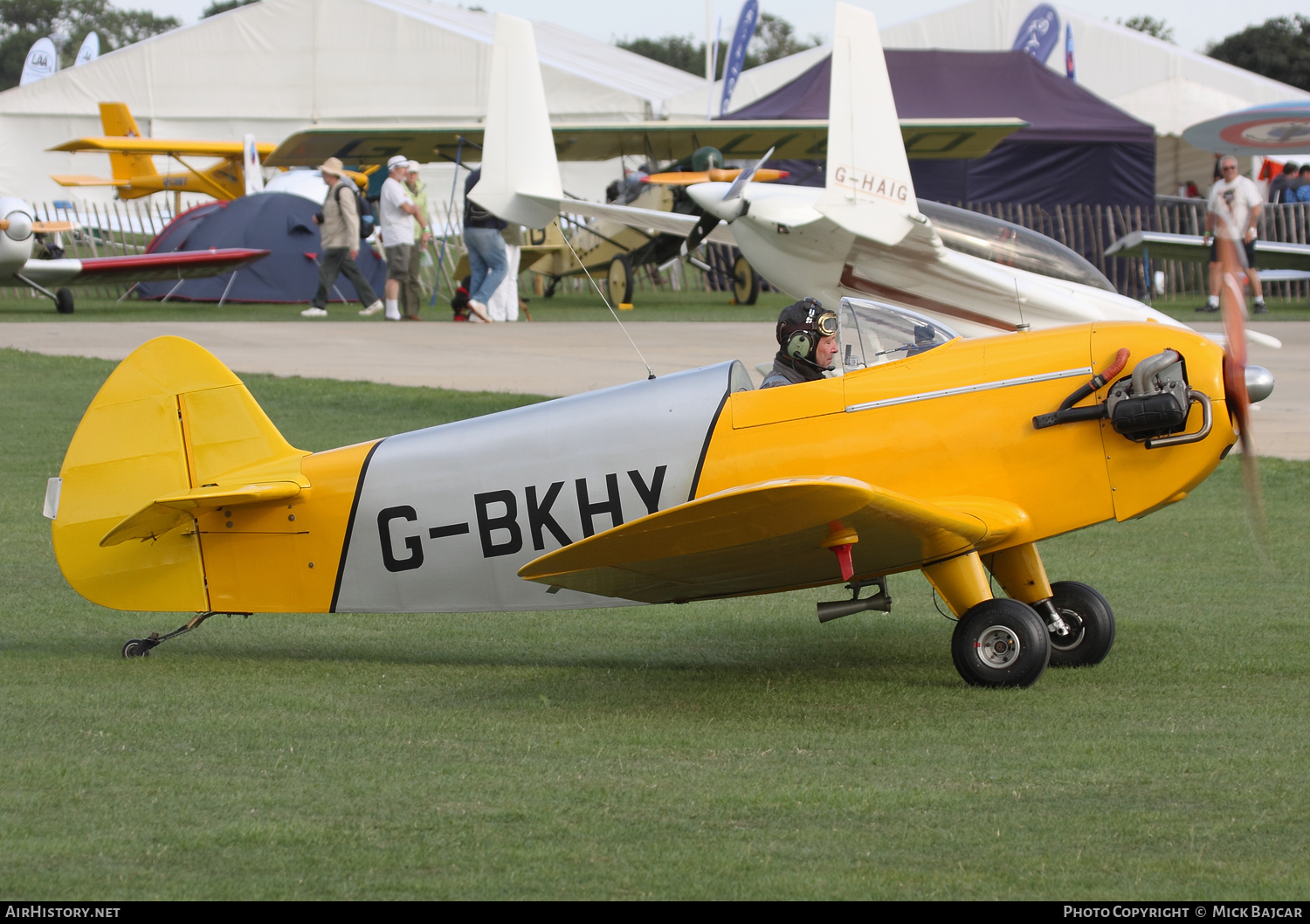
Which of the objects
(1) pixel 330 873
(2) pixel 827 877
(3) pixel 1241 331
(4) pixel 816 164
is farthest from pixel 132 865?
(4) pixel 816 164

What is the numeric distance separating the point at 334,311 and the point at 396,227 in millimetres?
3551

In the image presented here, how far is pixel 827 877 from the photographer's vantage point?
Answer: 355 cm

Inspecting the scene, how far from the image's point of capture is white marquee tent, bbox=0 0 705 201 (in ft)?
140

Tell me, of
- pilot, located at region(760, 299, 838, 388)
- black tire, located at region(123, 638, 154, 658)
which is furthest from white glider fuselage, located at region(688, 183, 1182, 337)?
black tire, located at region(123, 638, 154, 658)

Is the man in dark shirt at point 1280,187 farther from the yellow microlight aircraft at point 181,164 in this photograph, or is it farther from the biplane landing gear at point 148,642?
the biplane landing gear at point 148,642

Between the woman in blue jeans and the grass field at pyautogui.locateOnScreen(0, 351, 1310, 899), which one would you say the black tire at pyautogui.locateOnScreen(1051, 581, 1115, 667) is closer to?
the grass field at pyautogui.locateOnScreen(0, 351, 1310, 899)

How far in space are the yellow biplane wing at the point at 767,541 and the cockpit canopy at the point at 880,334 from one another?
71 cm

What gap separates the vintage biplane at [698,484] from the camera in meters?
5.37

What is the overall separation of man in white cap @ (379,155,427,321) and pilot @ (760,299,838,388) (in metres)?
14.6

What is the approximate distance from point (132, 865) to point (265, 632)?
3255mm

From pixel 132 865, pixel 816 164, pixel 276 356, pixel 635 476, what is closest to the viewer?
pixel 132 865

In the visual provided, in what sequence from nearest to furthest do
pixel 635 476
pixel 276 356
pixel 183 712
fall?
pixel 183 712
pixel 635 476
pixel 276 356
